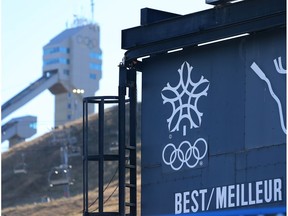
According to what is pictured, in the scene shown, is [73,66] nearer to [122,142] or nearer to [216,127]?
[122,142]

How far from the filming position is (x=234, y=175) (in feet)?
52.1

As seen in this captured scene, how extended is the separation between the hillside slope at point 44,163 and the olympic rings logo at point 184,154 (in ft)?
227

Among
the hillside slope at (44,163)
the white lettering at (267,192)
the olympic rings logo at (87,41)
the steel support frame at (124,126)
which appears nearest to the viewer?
the white lettering at (267,192)

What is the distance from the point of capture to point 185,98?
16.7 m

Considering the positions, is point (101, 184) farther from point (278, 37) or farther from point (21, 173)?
point (21, 173)

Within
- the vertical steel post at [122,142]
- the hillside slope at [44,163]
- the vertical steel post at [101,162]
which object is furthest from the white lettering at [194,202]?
the hillside slope at [44,163]

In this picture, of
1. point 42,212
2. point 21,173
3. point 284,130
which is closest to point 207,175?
point 284,130

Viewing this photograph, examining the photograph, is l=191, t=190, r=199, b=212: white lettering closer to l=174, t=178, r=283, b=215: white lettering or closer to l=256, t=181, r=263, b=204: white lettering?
l=174, t=178, r=283, b=215: white lettering

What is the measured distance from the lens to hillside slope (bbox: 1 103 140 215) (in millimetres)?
92938

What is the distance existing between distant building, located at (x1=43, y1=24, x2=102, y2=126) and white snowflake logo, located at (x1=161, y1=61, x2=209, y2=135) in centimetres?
11620

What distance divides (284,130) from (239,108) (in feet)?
3.63

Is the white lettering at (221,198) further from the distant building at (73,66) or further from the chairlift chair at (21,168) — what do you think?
the distant building at (73,66)

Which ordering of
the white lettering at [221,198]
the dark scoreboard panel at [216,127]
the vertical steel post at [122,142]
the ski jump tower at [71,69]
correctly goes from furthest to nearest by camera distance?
the ski jump tower at [71,69] < the vertical steel post at [122,142] < the white lettering at [221,198] < the dark scoreboard panel at [216,127]

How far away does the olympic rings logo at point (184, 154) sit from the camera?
16.5 meters
